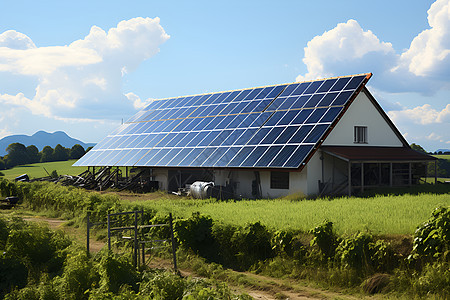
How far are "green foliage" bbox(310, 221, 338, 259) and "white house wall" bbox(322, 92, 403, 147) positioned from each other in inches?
703

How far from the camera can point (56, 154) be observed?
115m

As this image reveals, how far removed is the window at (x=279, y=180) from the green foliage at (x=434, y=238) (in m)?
18.1

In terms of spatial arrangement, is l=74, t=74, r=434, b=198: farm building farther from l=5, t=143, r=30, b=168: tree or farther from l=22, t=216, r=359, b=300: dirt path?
l=5, t=143, r=30, b=168: tree

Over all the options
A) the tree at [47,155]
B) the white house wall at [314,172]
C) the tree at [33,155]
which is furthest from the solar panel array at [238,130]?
the tree at [33,155]

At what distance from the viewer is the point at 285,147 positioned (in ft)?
103

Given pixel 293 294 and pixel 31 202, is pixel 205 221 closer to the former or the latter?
pixel 293 294

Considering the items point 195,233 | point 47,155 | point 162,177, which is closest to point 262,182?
point 162,177

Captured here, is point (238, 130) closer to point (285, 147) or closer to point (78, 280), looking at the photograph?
point (285, 147)

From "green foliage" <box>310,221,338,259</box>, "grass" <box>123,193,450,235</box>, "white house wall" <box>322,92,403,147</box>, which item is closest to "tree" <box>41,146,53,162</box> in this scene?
"white house wall" <box>322,92,403,147</box>

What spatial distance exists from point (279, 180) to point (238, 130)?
652 centimetres

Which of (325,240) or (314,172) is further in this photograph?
(314,172)

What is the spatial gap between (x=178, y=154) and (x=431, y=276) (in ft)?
90.3

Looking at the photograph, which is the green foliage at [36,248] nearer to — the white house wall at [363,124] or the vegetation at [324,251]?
the vegetation at [324,251]

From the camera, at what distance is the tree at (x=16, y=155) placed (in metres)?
108
